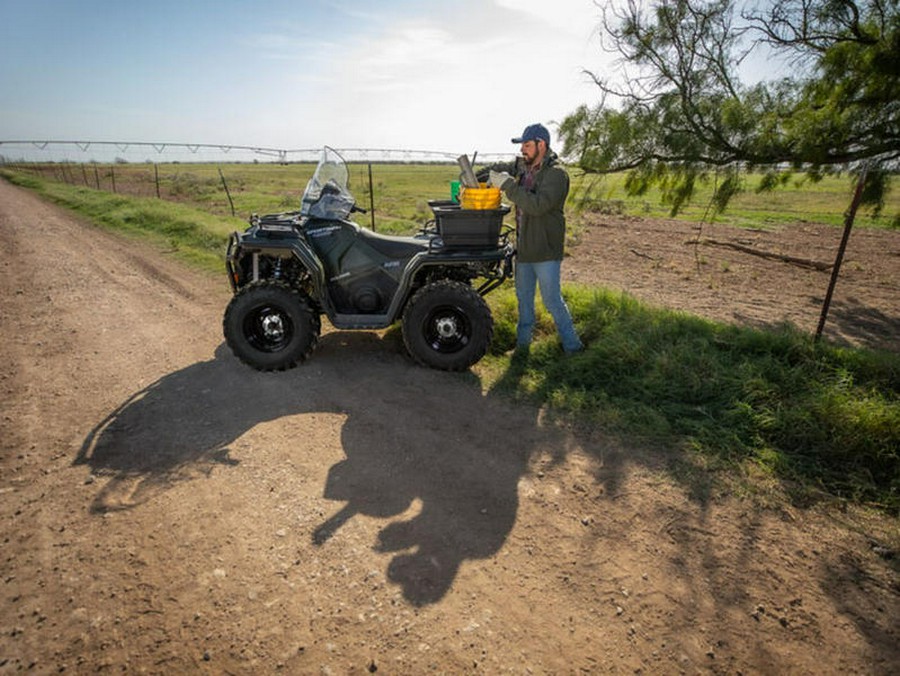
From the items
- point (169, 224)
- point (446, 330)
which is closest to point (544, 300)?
point (446, 330)

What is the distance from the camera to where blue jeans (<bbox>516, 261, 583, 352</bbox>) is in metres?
5.18

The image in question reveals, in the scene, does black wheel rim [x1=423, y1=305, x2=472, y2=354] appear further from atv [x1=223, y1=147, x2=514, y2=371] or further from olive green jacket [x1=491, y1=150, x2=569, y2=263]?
olive green jacket [x1=491, y1=150, x2=569, y2=263]

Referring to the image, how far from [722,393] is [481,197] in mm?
2898

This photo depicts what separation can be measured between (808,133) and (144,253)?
1232cm

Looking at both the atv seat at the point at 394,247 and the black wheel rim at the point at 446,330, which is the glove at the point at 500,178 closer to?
the atv seat at the point at 394,247

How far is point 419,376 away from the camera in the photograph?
5.08 m

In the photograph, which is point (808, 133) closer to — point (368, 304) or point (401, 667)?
point (368, 304)

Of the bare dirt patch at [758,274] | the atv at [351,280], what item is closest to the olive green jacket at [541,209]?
the atv at [351,280]

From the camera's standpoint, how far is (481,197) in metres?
4.88

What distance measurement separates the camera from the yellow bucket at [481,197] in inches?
191

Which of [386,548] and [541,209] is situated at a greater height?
[541,209]

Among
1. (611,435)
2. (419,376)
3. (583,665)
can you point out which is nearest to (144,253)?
(419,376)

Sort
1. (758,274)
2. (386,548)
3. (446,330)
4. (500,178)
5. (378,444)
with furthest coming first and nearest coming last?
(758,274) → (446,330) → (500,178) → (378,444) → (386,548)

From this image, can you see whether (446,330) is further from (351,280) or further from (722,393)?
(722,393)
